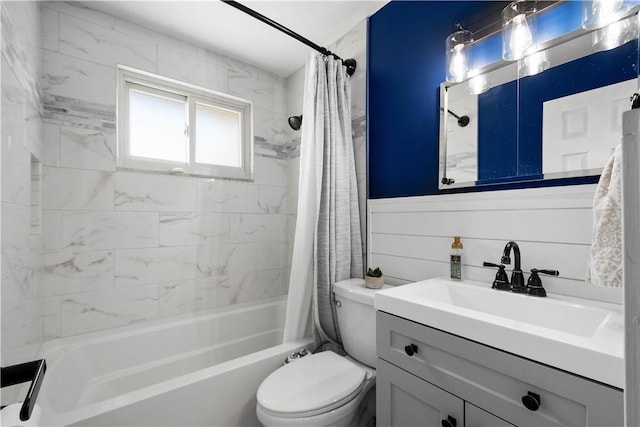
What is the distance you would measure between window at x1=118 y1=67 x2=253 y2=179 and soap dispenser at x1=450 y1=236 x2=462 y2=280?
66.8 inches

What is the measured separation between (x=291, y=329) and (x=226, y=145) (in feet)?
5.14

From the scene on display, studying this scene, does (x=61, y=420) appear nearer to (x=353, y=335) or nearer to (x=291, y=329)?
(x=291, y=329)

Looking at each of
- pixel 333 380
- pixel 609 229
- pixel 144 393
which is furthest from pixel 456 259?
pixel 144 393

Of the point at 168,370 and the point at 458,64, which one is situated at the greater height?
the point at 458,64

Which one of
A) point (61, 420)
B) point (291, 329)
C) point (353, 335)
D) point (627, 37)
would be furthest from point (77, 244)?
point (627, 37)

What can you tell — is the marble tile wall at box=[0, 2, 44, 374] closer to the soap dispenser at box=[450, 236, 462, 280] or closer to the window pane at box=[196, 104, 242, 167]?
the window pane at box=[196, 104, 242, 167]

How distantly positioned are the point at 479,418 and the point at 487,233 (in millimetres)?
721

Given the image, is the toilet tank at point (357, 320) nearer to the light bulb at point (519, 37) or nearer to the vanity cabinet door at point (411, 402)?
the vanity cabinet door at point (411, 402)

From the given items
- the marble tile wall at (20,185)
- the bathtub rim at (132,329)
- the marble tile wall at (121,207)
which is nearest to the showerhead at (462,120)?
the marble tile wall at (121,207)

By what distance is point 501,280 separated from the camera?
1.13 meters

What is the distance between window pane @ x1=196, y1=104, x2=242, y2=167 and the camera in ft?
7.30

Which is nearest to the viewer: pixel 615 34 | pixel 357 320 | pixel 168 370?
pixel 615 34

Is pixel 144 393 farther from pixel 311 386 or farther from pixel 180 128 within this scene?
pixel 180 128

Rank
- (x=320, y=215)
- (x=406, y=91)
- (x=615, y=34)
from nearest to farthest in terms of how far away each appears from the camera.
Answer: (x=615, y=34) < (x=406, y=91) < (x=320, y=215)
